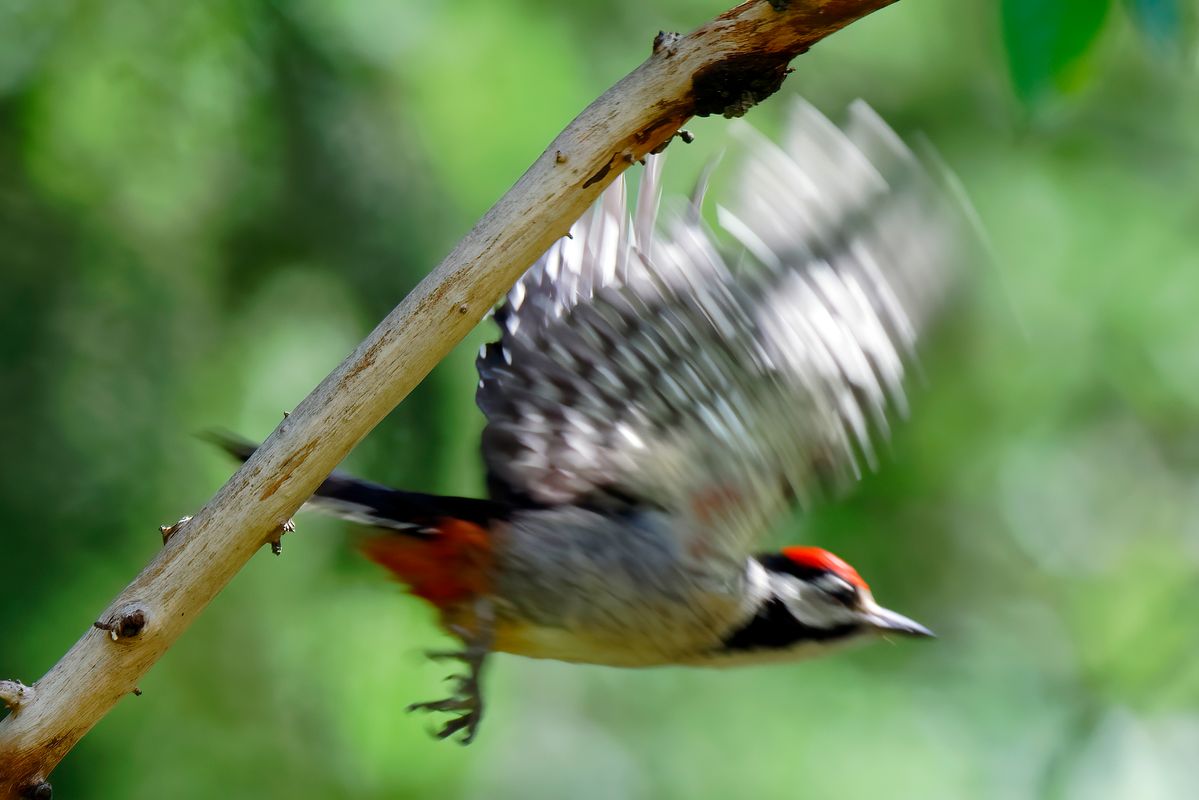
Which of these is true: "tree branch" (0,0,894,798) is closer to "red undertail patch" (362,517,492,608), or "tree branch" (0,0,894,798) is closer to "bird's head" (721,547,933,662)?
"red undertail patch" (362,517,492,608)

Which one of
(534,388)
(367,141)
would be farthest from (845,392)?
(367,141)

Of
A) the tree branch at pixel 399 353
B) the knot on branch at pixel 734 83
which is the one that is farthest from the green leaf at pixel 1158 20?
the knot on branch at pixel 734 83

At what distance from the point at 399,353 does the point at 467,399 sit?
4.79 ft

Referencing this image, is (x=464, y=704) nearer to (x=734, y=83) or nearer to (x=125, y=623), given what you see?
(x=125, y=623)

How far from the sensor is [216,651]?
3008mm

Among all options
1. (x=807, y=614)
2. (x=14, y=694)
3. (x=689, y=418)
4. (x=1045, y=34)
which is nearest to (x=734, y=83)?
(x=1045, y=34)

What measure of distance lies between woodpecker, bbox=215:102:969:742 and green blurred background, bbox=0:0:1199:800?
19cm

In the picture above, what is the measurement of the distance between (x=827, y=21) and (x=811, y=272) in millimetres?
520

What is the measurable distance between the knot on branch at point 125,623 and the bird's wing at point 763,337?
0.89 meters

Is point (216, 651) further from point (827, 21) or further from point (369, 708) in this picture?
point (827, 21)

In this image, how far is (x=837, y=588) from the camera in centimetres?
253

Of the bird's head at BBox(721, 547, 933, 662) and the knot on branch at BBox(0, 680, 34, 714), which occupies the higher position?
the bird's head at BBox(721, 547, 933, 662)

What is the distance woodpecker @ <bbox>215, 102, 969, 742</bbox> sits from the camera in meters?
1.93

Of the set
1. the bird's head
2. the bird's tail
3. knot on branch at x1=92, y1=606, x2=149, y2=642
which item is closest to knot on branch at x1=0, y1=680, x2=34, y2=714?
knot on branch at x1=92, y1=606, x2=149, y2=642
